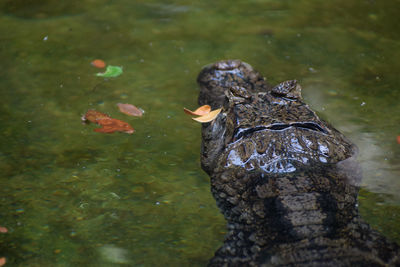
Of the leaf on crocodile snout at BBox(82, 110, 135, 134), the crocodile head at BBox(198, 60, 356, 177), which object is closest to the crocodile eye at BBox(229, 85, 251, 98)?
the crocodile head at BBox(198, 60, 356, 177)

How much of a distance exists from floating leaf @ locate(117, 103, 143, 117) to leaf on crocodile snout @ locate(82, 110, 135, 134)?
140mm

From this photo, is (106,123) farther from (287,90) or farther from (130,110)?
(287,90)

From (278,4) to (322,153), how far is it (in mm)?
3149

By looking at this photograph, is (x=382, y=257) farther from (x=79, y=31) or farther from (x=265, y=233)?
(x=79, y=31)

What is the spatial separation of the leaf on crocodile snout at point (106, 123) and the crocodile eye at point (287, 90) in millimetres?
1170

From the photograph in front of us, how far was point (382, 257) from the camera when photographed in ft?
8.07

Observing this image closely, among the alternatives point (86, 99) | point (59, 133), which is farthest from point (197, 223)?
point (86, 99)

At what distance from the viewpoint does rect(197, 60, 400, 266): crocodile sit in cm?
250

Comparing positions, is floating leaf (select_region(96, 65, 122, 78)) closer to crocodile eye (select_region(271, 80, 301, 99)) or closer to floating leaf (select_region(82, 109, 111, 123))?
floating leaf (select_region(82, 109, 111, 123))

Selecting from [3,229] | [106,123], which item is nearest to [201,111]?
[106,123]

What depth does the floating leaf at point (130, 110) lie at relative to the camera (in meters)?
4.01

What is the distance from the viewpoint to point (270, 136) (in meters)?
3.14

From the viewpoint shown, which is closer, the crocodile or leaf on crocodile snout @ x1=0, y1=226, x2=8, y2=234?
the crocodile

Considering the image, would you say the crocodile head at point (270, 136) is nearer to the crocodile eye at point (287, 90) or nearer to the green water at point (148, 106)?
the crocodile eye at point (287, 90)
